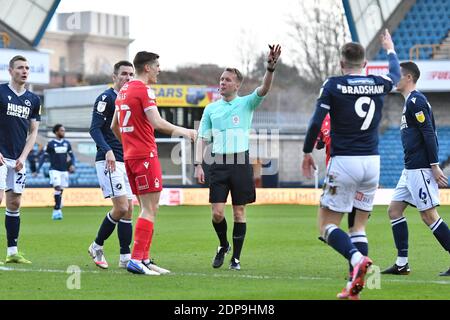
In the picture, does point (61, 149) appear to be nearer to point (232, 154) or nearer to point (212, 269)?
point (232, 154)

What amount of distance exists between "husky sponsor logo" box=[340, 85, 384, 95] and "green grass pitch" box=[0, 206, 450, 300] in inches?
71.1

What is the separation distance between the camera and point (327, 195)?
8.77 m

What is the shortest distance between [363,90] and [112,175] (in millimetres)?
3726

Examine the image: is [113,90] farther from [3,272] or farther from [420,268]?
[420,268]

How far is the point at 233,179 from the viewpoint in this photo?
11477 mm

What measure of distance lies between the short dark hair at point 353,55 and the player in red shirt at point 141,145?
234 centimetres

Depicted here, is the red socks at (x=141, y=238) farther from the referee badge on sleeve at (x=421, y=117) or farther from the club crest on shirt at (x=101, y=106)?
the referee badge on sleeve at (x=421, y=117)

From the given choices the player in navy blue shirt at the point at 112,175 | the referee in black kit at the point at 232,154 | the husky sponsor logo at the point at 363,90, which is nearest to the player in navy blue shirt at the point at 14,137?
the player in navy blue shirt at the point at 112,175

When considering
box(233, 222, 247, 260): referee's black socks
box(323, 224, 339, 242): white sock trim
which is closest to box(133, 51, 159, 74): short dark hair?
box(233, 222, 247, 260): referee's black socks

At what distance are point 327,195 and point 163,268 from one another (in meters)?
3.19

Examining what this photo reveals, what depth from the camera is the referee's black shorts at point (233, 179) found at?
37.6ft

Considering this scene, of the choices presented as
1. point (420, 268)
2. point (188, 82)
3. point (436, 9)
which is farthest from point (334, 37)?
point (420, 268)

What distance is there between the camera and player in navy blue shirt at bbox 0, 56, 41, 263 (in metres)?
11.8

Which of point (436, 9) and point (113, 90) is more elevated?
point (436, 9)
